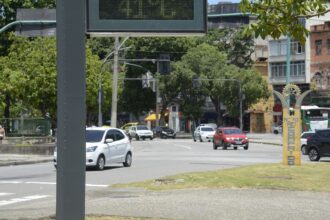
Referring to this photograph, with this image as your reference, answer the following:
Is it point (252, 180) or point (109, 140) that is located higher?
point (109, 140)

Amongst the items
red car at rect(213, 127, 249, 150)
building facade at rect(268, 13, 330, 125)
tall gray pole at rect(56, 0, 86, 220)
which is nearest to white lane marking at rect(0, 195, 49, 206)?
tall gray pole at rect(56, 0, 86, 220)

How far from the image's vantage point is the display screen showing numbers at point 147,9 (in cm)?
689

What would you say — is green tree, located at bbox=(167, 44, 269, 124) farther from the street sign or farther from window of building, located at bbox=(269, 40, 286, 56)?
the street sign

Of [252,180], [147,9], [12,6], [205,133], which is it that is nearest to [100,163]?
[252,180]

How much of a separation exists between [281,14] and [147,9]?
2.96 metres

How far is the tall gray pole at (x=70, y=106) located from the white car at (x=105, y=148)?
1914 cm

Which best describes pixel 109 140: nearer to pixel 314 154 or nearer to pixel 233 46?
pixel 314 154

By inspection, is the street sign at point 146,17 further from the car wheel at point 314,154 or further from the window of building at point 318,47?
the window of building at point 318,47

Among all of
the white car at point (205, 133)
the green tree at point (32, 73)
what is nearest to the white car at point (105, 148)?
the green tree at point (32, 73)

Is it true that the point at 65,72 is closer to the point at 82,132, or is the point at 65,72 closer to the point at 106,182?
the point at 82,132

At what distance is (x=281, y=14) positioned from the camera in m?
9.28

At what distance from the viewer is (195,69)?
79.7m

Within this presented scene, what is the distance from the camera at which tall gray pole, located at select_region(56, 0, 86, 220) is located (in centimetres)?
611

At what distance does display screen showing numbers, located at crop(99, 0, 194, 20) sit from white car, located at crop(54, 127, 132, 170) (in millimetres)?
18685
